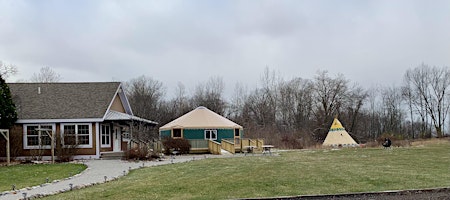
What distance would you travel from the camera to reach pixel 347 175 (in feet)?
42.3

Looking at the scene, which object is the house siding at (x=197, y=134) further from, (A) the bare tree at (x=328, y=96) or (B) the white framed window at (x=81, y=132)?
(A) the bare tree at (x=328, y=96)

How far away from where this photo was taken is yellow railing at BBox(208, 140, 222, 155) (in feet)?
98.2

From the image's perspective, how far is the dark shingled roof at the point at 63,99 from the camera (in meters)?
25.2

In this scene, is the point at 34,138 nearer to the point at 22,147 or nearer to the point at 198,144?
the point at 22,147

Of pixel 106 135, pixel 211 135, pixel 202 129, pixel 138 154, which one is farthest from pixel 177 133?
pixel 138 154

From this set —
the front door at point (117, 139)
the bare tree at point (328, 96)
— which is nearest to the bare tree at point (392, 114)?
the bare tree at point (328, 96)

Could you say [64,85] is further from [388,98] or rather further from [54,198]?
[388,98]

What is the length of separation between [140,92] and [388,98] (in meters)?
33.2

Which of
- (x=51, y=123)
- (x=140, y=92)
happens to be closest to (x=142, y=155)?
(x=51, y=123)

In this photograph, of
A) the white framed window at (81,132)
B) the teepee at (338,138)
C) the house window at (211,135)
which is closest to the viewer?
the white framed window at (81,132)

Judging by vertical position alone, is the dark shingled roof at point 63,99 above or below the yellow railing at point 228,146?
above

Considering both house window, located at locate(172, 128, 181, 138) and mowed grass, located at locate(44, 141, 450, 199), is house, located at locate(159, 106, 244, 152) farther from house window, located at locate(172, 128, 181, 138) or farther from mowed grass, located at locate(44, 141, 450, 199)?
mowed grass, located at locate(44, 141, 450, 199)

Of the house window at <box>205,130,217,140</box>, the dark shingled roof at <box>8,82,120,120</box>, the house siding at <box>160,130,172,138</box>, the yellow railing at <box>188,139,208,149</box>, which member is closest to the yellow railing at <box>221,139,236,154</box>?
the yellow railing at <box>188,139,208,149</box>

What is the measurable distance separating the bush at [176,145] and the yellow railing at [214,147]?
1.56 metres
